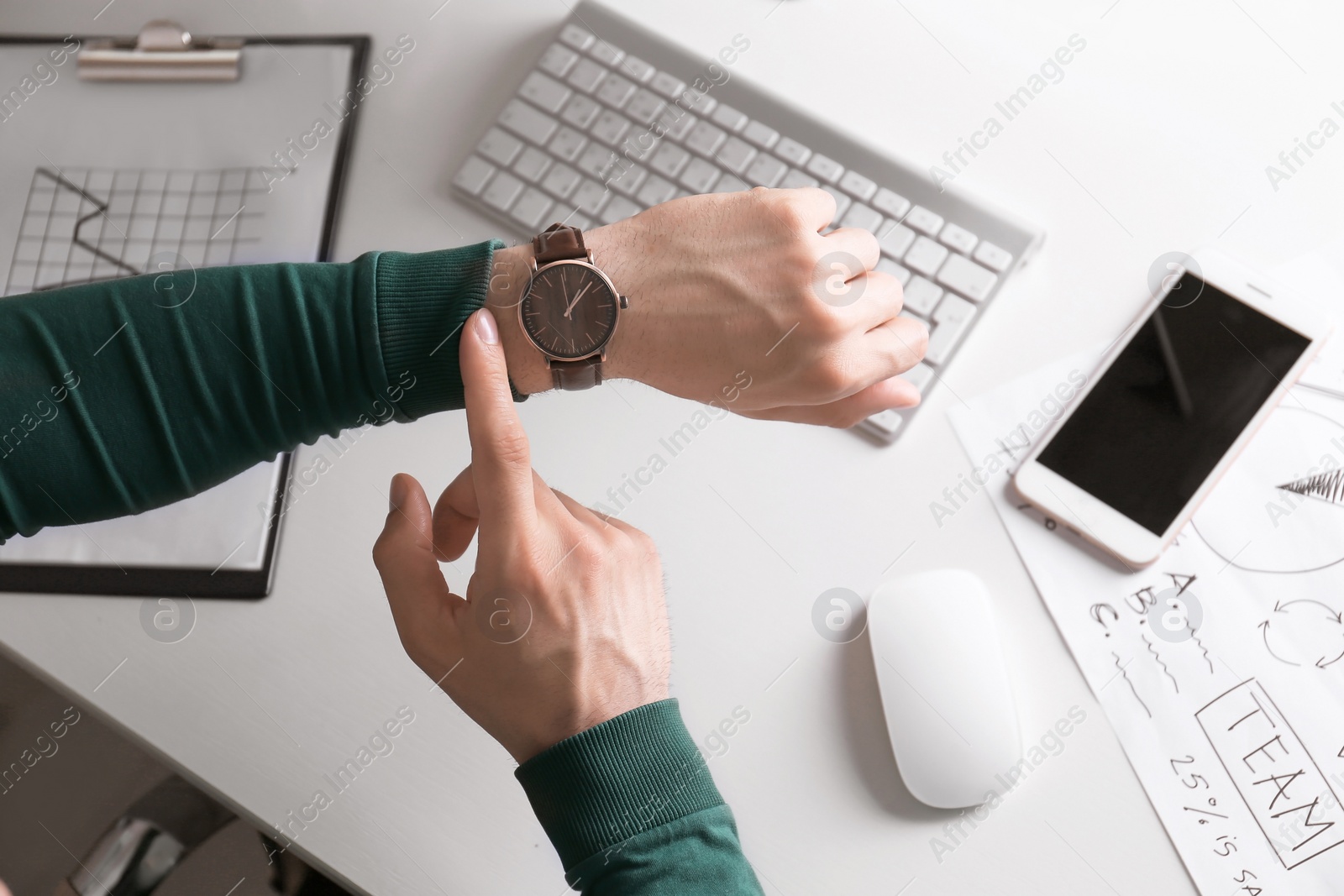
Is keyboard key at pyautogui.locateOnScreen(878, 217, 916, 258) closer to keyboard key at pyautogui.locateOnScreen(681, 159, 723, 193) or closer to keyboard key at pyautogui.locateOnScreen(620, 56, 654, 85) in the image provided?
keyboard key at pyautogui.locateOnScreen(681, 159, 723, 193)

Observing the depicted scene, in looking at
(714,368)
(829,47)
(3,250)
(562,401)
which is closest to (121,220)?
(3,250)

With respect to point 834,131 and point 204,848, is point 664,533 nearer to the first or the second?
point 834,131

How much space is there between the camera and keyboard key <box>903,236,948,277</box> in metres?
0.71

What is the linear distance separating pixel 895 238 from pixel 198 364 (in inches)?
21.7

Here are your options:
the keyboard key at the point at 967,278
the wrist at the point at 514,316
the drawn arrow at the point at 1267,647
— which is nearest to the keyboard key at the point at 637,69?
the wrist at the point at 514,316

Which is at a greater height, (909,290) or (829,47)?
(829,47)

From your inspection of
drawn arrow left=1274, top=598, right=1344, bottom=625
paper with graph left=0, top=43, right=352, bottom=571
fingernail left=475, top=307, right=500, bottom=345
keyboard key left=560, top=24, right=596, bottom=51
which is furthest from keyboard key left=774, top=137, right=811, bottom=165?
drawn arrow left=1274, top=598, right=1344, bottom=625

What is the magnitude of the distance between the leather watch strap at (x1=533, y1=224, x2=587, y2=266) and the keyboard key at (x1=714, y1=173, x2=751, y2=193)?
6.3 inches

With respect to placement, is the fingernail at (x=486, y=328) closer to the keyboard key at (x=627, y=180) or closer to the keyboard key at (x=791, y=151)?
the keyboard key at (x=627, y=180)

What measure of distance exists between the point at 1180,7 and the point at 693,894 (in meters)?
0.87

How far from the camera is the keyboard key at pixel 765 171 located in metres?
0.75

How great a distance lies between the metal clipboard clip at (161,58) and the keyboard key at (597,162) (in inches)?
14.2

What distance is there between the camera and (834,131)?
0.74 meters

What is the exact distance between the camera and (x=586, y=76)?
2.56ft
